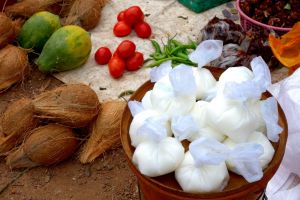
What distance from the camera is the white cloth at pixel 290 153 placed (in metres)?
2.36

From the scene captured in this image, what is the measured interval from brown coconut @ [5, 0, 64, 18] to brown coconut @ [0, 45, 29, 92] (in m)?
0.49

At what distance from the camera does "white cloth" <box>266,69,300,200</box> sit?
236 cm

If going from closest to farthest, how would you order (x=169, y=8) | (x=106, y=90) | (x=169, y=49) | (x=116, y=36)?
(x=106, y=90)
(x=169, y=49)
(x=116, y=36)
(x=169, y=8)

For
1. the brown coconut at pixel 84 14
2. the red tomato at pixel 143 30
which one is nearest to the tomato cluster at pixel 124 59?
the red tomato at pixel 143 30

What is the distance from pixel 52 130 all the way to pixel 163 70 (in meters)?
1.10

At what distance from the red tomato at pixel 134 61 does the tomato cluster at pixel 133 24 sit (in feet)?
1.28

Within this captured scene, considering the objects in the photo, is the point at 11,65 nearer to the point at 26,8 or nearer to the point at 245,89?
the point at 26,8

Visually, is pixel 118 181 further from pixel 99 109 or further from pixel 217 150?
pixel 217 150

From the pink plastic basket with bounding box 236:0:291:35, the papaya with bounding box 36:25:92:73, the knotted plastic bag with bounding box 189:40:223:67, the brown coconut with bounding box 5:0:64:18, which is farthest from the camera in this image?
the brown coconut with bounding box 5:0:64:18

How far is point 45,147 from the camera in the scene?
2.84 meters

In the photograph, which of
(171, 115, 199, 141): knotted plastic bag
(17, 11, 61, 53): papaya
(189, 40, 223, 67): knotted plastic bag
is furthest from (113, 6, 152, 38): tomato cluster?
(171, 115, 199, 141): knotted plastic bag

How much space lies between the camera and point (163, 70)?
2.07 metres

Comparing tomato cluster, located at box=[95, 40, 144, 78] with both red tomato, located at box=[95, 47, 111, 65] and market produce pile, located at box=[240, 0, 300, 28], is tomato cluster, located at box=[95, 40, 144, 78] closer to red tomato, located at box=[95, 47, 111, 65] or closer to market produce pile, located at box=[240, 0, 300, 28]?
red tomato, located at box=[95, 47, 111, 65]

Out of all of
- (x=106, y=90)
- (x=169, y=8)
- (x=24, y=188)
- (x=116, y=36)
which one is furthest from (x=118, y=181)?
(x=169, y=8)
